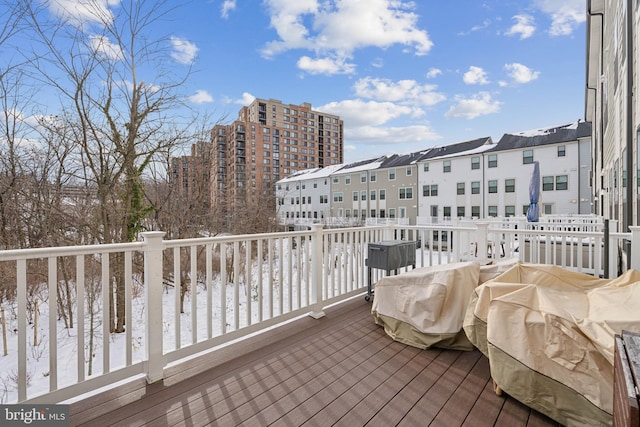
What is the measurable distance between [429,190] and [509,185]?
199 inches

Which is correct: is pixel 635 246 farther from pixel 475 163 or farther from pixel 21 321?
pixel 475 163

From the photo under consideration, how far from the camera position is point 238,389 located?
2086 mm

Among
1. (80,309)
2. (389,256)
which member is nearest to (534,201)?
(389,256)

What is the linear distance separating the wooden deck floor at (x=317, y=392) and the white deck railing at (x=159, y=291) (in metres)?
0.20

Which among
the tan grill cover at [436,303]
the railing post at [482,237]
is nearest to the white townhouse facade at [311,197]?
the railing post at [482,237]

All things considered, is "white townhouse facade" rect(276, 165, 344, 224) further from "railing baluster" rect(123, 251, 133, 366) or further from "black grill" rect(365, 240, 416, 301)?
"railing baluster" rect(123, 251, 133, 366)

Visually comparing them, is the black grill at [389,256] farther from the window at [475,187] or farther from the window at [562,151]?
the window at [475,187]

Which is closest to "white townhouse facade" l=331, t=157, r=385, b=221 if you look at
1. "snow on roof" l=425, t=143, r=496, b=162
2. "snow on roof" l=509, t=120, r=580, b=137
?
"snow on roof" l=425, t=143, r=496, b=162

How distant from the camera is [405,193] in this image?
2361 centimetres

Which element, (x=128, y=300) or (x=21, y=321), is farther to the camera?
(x=128, y=300)

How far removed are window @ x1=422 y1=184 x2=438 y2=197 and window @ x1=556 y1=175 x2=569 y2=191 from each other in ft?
22.4

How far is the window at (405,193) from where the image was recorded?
76.3 ft

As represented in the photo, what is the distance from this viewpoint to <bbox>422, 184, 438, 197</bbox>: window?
2156cm

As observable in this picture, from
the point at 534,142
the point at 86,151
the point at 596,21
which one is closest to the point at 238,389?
the point at 86,151
